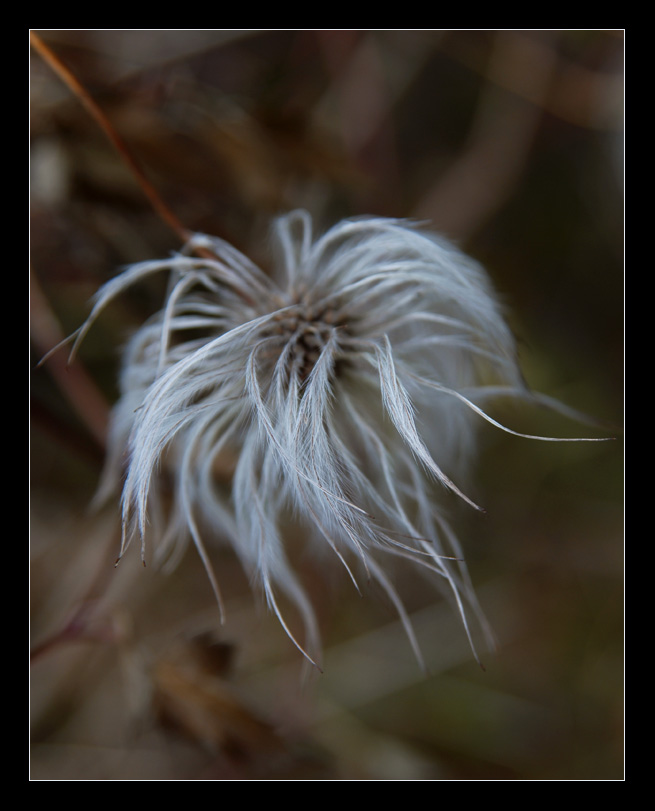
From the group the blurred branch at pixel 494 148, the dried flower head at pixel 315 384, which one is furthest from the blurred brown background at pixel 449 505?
the dried flower head at pixel 315 384

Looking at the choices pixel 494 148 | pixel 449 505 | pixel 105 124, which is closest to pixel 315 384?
pixel 105 124

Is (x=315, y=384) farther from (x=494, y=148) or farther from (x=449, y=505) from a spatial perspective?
(x=494, y=148)

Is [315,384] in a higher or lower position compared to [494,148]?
lower

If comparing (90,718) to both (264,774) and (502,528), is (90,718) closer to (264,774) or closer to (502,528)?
(264,774)

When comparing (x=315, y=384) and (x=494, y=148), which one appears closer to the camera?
(x=315, y=384)

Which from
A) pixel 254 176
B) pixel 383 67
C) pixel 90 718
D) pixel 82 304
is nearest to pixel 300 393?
pixel 254 176

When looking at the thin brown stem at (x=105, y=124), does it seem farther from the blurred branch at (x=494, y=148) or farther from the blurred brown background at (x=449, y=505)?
the blurred branch at (x=494, y=148)
